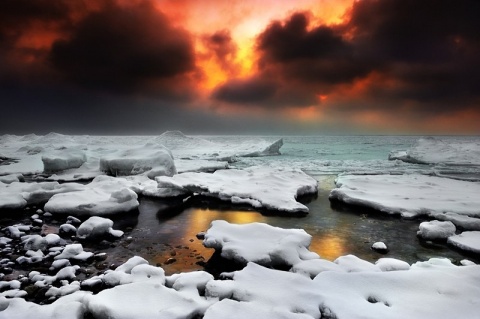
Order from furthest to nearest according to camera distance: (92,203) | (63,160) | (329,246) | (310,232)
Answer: (63,160)
(92,203)
(310,232)
(329,246)

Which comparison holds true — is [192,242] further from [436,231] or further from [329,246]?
[436,231]

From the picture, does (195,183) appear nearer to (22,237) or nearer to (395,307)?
(22,237)

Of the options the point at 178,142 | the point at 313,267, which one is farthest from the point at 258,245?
the point at 178,142

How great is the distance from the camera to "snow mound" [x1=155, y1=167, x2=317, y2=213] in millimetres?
9312

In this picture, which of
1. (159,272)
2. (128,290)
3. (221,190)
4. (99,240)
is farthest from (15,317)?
(221,190)

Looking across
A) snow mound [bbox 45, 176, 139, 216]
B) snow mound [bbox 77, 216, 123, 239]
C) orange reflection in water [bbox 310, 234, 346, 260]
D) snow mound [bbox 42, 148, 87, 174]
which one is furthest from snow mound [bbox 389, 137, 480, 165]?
snow mound [bbox 42, 148, 87, 174]

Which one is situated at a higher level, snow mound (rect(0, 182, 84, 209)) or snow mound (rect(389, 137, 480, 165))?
snow mound (rect(389, 137, 480, 165))

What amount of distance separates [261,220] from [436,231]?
4.15 metres

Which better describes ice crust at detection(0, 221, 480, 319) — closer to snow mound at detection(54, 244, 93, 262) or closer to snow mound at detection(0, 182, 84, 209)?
snow mound at detection(54, 244, 93, 262)

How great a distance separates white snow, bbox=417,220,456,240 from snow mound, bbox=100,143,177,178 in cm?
1042

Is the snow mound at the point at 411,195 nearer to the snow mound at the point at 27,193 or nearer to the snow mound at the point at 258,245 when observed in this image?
the snow mound at the point at 258,245

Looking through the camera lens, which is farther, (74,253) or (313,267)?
(74,253)

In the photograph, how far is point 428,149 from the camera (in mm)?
26656

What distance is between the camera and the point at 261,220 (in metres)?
8.09
